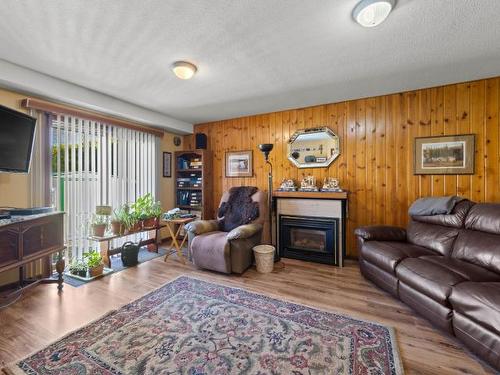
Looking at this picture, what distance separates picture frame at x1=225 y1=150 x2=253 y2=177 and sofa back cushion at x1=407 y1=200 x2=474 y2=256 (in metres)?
2.58

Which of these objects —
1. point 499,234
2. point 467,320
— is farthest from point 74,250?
point 499,234

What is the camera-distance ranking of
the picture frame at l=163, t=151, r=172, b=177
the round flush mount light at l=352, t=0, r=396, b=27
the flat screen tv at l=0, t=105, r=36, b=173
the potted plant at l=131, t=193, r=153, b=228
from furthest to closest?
the picture frame at l=163, t=151, r=172, b=177, the potted plant at l=131, t=193, r=153, b=228, the flat screen tv at l=0, t=105, r=36, b=173, the round flush mount light at l=352, t=0, r=396, b=27

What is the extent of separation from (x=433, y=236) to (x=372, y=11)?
2248mm

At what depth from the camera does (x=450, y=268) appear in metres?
1.92

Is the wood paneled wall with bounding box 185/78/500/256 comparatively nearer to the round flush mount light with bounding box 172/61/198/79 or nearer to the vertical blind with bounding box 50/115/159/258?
the round flush mount light with bounding box 172/61/198/79

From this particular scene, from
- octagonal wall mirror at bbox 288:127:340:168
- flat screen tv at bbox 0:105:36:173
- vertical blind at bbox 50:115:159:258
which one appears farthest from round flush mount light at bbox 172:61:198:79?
octagonal wall mirror at bbox 288:127:340:168

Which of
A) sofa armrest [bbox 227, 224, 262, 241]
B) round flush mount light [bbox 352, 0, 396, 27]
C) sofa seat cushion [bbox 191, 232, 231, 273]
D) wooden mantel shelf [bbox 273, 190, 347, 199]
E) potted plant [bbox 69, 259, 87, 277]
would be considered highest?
round flush mount light [bbox 352, 0, 396, 27]

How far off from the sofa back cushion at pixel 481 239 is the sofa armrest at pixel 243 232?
82.8 inches

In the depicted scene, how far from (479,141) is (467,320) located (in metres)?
2.30

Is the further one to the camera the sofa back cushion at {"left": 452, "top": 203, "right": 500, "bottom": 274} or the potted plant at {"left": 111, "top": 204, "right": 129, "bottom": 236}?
the potted plant at {"left": 111, "top": 204, "right": 129, "bottom": 236}

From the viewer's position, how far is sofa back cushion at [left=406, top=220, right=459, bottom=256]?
2352mm

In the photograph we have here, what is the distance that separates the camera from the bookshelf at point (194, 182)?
174 inches

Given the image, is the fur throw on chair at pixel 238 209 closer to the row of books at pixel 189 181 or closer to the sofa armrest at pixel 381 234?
the row of books at pixel 189 181

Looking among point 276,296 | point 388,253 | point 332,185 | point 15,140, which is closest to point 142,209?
point 15,140
